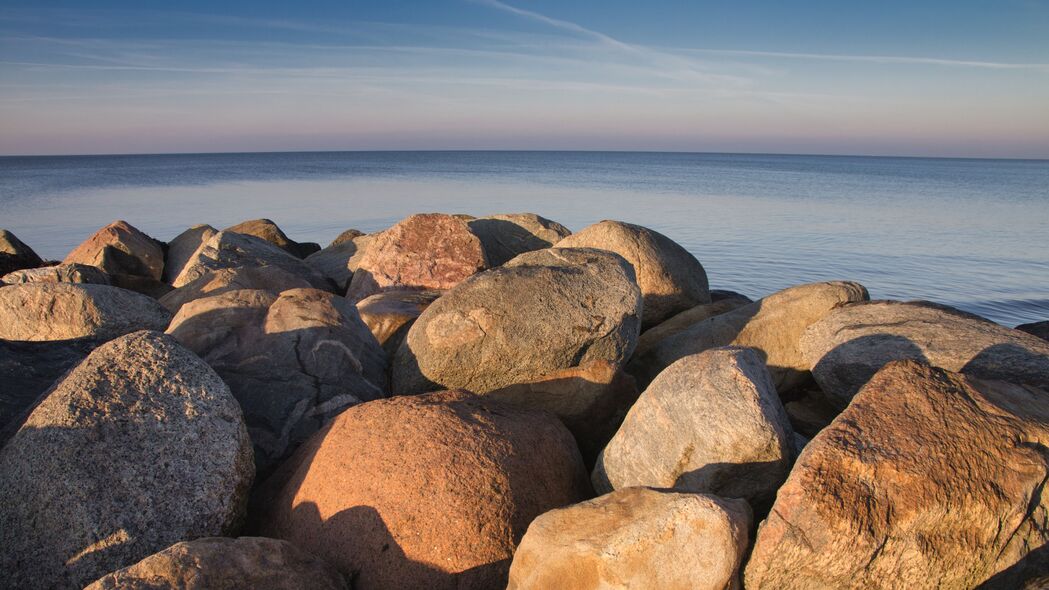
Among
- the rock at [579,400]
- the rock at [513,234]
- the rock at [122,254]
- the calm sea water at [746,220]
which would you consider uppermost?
the rock at [513,234]

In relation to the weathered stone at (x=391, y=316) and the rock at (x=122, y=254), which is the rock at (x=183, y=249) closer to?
the rock at (x=122, y=254)

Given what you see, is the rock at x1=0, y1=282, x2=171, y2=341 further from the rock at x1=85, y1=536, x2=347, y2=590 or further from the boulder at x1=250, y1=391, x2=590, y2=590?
the rock at x1=85, y1=536, x2=347, y2=590

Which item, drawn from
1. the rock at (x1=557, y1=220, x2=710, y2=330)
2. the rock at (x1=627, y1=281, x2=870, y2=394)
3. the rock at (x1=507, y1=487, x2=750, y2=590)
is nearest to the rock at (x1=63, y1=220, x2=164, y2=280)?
the rock at (x1=557, y1=220, x2=710, y2=330)

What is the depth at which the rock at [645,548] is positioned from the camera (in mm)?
2715

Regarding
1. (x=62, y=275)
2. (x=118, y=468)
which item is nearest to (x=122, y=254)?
(x=62, y=275)

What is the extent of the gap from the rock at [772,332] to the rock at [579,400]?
3.73 feet

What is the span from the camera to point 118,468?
10.5 ft

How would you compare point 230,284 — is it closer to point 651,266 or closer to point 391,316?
point 391,316

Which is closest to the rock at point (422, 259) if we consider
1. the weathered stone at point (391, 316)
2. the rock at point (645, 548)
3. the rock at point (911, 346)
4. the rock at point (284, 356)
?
the weathered stone at point (391, 316)

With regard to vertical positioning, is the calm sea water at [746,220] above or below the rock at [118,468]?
below

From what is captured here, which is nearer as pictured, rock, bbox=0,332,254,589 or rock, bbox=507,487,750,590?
rock, bbox=507,487,750,590

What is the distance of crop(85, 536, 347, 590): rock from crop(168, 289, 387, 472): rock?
1.20m

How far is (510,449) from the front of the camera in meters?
3.60

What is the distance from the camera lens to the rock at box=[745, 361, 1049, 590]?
2.90 metres
